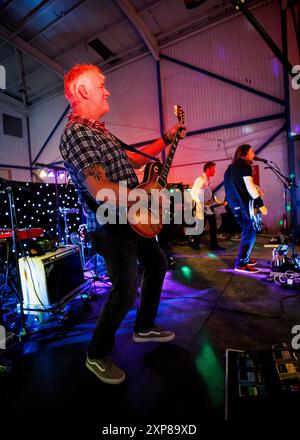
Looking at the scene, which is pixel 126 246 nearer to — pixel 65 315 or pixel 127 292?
pixel 127 292

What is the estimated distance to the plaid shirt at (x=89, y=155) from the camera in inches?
53.0

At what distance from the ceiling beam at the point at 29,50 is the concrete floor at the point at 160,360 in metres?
9.88

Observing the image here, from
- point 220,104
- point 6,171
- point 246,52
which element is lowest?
point 6,171

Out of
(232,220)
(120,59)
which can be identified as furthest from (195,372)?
(120,59)

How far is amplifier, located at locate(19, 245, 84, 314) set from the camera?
244 cm

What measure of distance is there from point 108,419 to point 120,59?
11.5m

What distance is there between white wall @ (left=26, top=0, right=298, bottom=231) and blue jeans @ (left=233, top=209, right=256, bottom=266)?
181 inches

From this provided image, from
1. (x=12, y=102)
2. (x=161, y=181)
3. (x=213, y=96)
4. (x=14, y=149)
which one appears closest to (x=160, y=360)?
(x=161, y=181)

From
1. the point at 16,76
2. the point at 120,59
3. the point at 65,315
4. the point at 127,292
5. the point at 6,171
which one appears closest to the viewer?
the point at 127,292

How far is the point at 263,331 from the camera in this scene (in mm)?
2000

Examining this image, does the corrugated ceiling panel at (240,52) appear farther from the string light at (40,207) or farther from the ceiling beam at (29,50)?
the string light at (40,207)

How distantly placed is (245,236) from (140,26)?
26.8ft

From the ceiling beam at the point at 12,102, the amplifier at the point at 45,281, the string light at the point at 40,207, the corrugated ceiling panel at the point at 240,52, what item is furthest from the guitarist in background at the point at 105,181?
the ceiling beam at the point at 12,102

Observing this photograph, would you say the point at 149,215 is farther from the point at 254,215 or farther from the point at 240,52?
the point at 240,52
